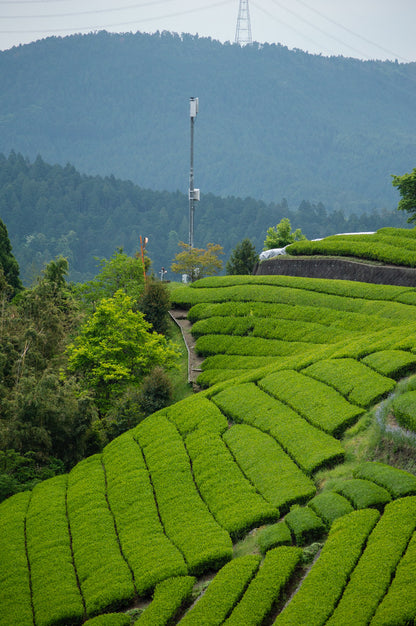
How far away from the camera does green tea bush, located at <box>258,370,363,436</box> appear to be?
25.1 meters

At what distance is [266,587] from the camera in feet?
56.8

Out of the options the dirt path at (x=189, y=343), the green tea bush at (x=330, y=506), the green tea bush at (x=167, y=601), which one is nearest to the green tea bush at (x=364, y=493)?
the green tea bush at (x=330, y=506)

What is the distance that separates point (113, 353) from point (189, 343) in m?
7.05

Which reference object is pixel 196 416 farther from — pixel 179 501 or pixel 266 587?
pixel 266 587

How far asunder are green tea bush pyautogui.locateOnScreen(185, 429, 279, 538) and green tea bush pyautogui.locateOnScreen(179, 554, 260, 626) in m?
2.27

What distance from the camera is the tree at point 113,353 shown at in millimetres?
35969

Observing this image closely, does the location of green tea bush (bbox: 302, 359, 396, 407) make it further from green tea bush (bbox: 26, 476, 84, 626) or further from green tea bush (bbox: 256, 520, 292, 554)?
green tea bush (bbox: 26, 476, 84, 626)

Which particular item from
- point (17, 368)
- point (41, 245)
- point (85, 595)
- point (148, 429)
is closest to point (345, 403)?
point (148, 429)

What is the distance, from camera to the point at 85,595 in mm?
20078

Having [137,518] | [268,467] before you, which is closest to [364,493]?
[268,467]

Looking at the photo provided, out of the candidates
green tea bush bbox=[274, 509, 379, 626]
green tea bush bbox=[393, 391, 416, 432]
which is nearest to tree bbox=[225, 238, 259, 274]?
green tea bush bbox=[393, 391, 416, 432]

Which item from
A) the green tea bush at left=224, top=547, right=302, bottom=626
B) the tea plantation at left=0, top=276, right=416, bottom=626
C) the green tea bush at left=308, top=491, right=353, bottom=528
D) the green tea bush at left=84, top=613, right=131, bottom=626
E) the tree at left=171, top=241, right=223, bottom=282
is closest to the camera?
the green tea bush at left=224, top=547, right=302, bottom=626

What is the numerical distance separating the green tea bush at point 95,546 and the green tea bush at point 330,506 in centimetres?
603

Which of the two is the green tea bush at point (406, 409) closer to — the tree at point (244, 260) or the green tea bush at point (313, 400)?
the green tea bush at point (313, 400)
